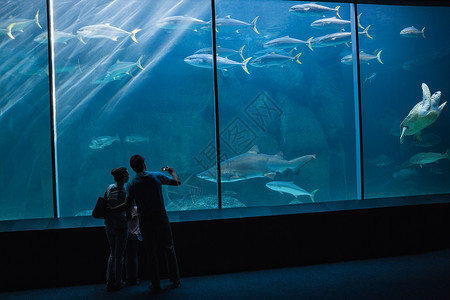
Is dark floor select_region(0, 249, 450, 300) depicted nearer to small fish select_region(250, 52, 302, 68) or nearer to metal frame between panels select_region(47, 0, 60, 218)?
metal frame between panels select_region(47, 0, 60, 218)

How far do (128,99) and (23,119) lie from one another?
466 centimetres

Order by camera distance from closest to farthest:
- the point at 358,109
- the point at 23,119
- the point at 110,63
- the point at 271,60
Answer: the point at 358,109 → the point at 271,60 → the point at 110,63 → the point at 23,119

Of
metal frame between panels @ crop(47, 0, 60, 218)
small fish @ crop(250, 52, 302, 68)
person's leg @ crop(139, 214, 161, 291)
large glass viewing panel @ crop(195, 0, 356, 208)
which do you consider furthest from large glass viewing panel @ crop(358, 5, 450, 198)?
metal frame between panels @ crop(47, 0, 60, 218)

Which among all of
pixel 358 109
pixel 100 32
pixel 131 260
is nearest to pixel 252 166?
pixel 358 109

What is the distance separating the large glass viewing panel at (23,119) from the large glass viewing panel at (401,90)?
9.10 meters

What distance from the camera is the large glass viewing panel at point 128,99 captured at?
38.5 feet

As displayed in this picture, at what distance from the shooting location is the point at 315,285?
128 inches

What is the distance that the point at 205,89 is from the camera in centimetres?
1317

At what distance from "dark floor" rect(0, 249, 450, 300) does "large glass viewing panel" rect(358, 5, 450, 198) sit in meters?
6.58

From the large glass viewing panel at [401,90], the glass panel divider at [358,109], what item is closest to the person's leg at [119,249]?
the glass panel divider at [358,109]

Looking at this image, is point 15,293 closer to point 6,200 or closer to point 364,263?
point 364,263

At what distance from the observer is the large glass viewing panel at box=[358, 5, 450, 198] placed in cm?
1316

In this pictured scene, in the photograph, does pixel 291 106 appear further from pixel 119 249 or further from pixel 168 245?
pixel 119 249

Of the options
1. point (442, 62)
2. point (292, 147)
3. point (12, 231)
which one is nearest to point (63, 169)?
point (292, 147)
